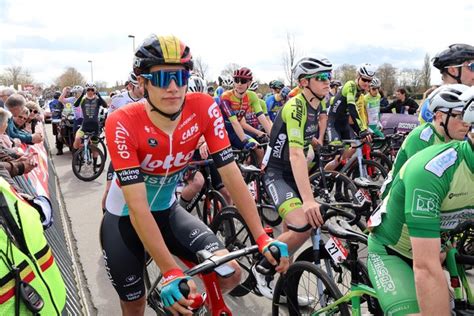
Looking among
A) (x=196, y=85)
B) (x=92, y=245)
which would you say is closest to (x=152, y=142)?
(x=196, y=85)

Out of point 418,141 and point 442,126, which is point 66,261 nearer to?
point 418,141

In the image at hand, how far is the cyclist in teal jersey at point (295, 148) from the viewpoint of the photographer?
348 cm

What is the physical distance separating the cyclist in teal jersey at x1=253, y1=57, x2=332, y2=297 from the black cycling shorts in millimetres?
949

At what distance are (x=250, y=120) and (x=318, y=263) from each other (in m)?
5.87

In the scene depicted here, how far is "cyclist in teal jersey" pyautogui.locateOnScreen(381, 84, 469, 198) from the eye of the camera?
2.53 meters

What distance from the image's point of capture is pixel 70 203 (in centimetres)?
816

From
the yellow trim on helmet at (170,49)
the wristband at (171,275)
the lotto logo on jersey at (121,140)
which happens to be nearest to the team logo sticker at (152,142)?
the lotto logo on jersey at (121,140)

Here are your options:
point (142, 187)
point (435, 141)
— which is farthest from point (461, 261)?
point (142, 187)

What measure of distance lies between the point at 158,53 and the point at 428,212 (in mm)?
1626

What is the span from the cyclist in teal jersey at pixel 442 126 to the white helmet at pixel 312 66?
1105 mm

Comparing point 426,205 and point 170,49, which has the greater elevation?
point 170,49

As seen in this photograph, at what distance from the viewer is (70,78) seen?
257 ft

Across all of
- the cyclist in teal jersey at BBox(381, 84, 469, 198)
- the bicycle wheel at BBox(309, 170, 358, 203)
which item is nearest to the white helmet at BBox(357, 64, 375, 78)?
the bicycle wheel at BBox(309, 170, 358, 203)

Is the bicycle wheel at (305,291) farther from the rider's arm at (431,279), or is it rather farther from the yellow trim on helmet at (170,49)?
the yellow trim on helmet at (170,49)
